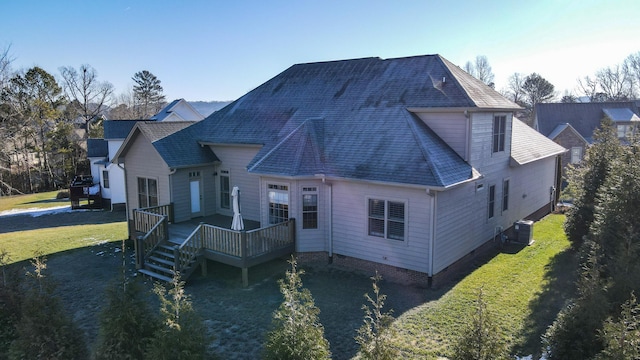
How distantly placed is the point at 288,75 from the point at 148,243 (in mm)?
10246

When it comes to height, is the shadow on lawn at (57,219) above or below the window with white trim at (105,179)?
below

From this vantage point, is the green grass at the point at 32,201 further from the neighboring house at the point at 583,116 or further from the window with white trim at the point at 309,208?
the neighboring house at the point at 583,116

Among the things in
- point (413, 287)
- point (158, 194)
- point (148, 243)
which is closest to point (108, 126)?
point (158, 194)

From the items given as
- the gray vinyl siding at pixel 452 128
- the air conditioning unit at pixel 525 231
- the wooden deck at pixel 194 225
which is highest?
the gray vinyl siding at pixel 452 128

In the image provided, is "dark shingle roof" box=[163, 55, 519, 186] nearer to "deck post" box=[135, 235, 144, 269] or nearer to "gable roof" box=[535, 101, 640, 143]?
"deck post" box=[135, 235, 144, 269]

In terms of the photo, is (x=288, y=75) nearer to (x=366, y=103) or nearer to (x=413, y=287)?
(x=366, y=103)

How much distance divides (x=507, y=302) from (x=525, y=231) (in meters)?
6.58

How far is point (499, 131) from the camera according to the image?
1700 centimetres

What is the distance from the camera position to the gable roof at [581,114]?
40875 millimetres

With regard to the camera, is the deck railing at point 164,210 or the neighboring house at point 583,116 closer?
the deck railing at point 164,210

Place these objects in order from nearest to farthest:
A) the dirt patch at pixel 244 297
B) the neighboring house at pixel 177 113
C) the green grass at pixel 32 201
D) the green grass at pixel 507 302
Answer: the green grass at pixel 507 302
the dirt patch at pixel 244 297
the green grass at pixel 32 201
the neighboring house at pixel 177 113

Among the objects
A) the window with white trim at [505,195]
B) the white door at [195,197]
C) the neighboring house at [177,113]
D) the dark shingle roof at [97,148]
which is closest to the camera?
the window with white trim at [505,195]

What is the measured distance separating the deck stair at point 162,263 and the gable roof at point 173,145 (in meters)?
3.61

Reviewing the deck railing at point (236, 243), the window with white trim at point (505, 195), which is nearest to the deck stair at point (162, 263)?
the deck railing at point (236, 243)
